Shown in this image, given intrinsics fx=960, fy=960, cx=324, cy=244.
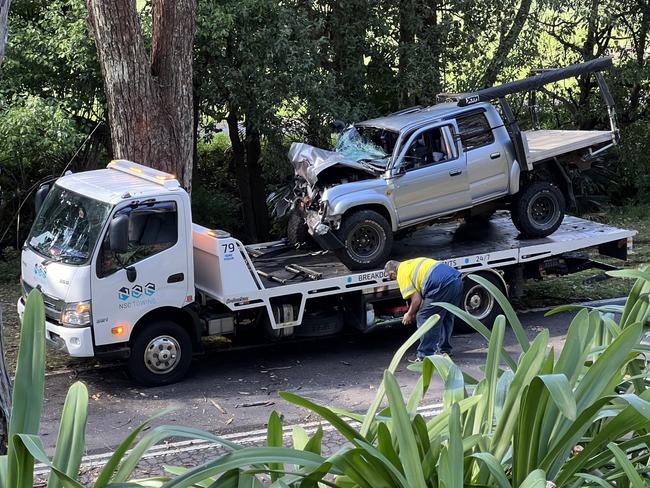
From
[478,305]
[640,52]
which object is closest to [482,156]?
[478,305]

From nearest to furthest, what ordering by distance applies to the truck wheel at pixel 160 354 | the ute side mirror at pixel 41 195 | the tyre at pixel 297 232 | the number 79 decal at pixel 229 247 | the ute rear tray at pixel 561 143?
1. the truck wheel at pixel 160 354
2. the number 79 decal at pixel 229 247
3. the ute side mirror at pixel 41 195
4. the tyre at pixel 297 232
5. the ute rear tray at pixel 561 143

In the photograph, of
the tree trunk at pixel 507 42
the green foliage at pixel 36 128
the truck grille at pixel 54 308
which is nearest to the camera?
the truck grille at pixel 54 308

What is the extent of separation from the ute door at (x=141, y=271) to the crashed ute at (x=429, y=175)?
1.85 meters

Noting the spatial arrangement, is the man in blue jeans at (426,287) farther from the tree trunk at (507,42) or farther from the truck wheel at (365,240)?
the tree trunk at (507,42)

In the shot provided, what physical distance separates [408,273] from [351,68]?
7169 mm

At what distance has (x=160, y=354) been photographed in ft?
34.2

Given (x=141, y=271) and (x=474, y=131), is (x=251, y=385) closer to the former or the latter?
(x=141, y=271)

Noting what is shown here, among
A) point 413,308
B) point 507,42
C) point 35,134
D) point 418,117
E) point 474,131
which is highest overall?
point 507,42

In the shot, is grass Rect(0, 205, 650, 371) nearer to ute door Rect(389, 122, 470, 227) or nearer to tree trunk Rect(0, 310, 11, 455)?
ute door Rect(389, 122, 470, 227)

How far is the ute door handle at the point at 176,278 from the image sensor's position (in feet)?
33.8

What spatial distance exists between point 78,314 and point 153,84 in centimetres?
357

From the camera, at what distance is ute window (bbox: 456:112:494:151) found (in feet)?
39.7

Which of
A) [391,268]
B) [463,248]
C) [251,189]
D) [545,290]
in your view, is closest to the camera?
[391,268]

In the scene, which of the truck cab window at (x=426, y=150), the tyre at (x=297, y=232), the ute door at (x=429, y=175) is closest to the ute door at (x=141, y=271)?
the tyre at (x=297, y=232)
